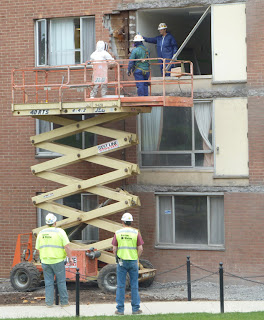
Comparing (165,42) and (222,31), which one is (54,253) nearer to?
(165,42)

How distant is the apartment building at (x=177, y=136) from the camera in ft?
66.5

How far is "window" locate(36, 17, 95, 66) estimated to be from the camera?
21688 millimetres

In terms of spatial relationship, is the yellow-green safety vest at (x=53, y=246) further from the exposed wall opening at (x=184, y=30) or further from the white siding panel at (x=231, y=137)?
the exposed wall opening at (x=184, y=30)

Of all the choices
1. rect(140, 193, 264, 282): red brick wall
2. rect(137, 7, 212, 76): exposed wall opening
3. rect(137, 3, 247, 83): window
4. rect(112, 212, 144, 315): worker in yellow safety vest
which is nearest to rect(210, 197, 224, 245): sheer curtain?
rect(140, 193, 264, 282): red brick wall

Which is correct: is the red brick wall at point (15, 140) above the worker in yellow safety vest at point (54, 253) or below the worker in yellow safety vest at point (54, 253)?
above

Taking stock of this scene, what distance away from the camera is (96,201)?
861 inches

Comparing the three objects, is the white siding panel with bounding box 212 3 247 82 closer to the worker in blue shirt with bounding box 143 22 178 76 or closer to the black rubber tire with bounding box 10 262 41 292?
the worker in blue shirt with bounding box 143 22 178 76

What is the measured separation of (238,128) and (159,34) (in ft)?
12.8

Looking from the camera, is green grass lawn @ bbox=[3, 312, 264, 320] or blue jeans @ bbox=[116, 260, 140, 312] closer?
green grass lawn @ bbox=[3, 312, 264, 320]

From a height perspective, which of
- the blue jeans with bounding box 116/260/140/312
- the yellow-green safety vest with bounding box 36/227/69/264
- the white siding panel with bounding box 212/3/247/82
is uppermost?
the white siding panel with bounding box 212/3/247/82

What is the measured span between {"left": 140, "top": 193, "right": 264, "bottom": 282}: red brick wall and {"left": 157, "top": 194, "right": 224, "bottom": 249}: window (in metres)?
0.26

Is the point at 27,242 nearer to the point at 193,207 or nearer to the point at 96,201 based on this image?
the point at 96,201

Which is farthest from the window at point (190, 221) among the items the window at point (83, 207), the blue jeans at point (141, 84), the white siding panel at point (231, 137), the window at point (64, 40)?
the window at point (64, 40)

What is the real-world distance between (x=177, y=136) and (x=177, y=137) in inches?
1.0
